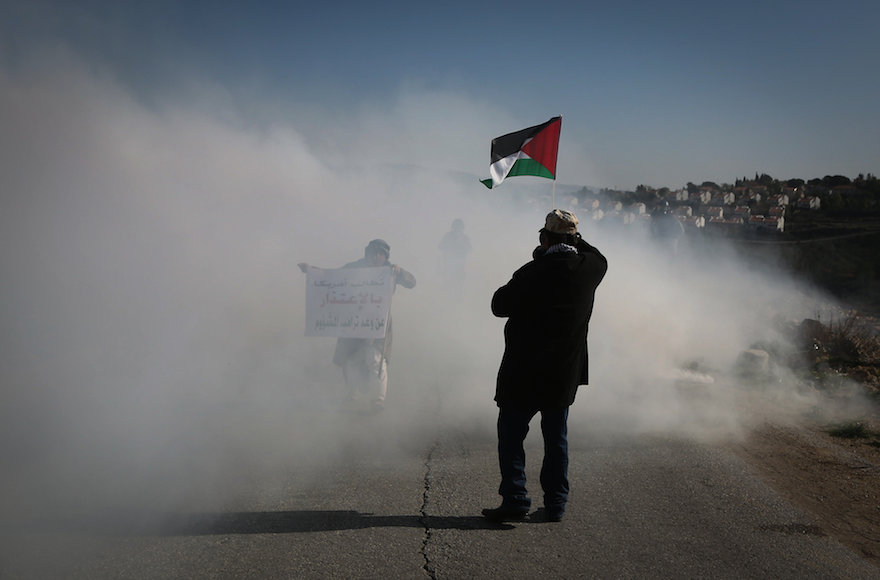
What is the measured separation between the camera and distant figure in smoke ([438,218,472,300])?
472 inches

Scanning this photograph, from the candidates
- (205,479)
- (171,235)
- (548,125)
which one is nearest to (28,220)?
(171,235)

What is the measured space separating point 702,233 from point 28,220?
65.3ft

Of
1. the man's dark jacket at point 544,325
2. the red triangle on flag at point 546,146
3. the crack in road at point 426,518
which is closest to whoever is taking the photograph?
the crack in road at point 426,518

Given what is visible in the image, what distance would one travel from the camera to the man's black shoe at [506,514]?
3389 millimetres

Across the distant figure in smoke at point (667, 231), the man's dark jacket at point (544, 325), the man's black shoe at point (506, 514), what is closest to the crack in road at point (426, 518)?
the man's black shoe at point (506, 514)

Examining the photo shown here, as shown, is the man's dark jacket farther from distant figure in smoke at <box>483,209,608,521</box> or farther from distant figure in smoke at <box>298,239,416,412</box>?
distant figure in smoke at <box>298,239,416,412</box>

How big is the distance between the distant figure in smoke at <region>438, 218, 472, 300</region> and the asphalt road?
→ 759cm

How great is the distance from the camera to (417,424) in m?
5.66

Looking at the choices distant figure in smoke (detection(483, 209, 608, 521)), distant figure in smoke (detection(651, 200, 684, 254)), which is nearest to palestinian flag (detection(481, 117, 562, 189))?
distant figure in smoke (detection(483, 209, 608, 521))

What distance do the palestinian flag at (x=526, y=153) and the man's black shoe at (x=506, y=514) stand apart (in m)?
2.60

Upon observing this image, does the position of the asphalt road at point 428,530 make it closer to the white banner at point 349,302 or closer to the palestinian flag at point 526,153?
the white banner at point 349,302

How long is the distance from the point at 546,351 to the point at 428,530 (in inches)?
48.8

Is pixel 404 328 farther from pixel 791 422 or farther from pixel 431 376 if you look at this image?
pixel 791 422

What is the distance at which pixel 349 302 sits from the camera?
6.49 metres
